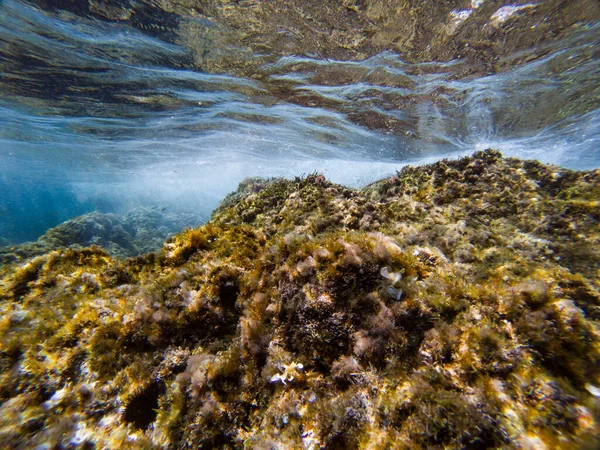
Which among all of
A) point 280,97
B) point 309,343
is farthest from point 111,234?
point 309,343

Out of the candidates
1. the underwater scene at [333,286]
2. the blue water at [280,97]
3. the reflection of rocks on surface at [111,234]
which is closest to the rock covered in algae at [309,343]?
the underwater scene at [333,286]

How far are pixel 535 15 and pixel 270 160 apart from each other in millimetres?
26960

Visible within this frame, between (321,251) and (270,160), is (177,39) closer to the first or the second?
(321,251)

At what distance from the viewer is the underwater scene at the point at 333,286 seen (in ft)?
5.90

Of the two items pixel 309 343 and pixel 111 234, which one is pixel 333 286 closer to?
pixel 309 343

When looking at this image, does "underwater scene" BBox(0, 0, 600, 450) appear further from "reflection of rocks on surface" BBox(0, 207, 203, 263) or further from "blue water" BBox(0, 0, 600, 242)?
"reflection of rocks on surface" BBox(0, 207, 203, 263)

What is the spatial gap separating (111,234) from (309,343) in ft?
70.9

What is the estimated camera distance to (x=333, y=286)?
2500 millimetres

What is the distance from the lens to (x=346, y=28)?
734 cm

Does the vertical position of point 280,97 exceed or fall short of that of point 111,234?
it exceeds it

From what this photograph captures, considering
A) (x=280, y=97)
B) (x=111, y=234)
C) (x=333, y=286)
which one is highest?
(x=280, y=97)

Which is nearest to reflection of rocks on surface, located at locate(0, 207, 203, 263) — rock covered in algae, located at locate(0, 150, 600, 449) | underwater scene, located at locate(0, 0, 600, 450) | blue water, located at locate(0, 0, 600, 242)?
blue water, located at locate(0, 0, 600, 242)

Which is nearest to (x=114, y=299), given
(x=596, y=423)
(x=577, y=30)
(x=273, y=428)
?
(x=273, y=428)

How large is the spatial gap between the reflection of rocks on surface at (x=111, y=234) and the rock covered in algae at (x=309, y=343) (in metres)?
7.69
